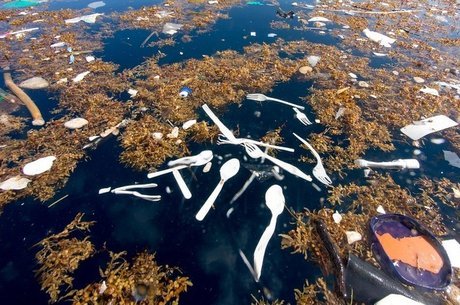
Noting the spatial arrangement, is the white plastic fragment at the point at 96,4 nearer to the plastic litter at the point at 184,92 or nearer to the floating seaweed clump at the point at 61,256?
the plastic litter at the point at 184,92

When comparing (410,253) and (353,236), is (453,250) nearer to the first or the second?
(410,253)

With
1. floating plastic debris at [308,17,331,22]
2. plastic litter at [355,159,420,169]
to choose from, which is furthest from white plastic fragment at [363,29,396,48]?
plastic litter at [355,159,420,169]

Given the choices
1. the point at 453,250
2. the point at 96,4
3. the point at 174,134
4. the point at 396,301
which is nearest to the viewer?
the point at 396,301

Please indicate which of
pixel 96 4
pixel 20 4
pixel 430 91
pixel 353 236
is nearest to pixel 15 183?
Answer: pixel 353 236

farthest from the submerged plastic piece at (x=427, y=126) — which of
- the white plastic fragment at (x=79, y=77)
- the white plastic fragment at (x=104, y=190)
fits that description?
the white plastic fragment at (x=79, y=77)

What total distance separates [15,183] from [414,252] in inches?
175

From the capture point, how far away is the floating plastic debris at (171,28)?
7.04m

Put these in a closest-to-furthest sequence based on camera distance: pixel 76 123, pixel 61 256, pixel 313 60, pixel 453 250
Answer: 1. pixel 61 256
2. pixel 453 250
3. pixel 76 123
4. pixel 313 60

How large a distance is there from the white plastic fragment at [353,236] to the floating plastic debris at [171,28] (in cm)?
646

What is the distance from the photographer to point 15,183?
313cm

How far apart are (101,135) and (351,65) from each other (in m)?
5.31

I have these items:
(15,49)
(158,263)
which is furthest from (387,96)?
(15,49)

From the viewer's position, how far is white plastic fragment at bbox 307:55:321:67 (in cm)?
580

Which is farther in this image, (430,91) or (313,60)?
(313,60)
